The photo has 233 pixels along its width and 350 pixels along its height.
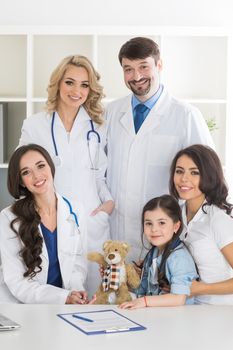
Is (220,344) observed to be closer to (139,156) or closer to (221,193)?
(221,193)

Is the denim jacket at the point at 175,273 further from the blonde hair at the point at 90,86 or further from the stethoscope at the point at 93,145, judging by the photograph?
the blonde hair at the point at 90,86

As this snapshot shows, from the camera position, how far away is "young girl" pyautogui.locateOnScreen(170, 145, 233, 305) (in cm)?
270

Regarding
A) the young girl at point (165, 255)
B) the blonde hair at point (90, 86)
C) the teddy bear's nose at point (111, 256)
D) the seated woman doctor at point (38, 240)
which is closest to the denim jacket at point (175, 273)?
the young girl at point (165, 255)

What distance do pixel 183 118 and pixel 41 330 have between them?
1.45 metres

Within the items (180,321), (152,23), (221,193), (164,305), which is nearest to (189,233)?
(221,193)

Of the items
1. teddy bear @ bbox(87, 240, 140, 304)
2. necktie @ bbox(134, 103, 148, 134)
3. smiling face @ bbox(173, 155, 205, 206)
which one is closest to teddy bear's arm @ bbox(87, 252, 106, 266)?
teddy bear @ bbox(87, 240, 140, 304)

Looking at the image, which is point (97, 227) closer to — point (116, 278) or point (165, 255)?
point (116, 278)

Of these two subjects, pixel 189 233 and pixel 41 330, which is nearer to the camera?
pixel 41 330

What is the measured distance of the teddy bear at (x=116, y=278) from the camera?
2855 mm

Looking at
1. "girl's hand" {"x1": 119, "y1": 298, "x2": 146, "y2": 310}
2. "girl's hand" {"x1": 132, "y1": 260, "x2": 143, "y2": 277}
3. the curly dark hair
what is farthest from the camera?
the curly dark hair

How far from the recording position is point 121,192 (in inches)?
128

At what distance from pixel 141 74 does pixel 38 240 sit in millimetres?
879

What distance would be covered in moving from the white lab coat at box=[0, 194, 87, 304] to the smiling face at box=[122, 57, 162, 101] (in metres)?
0.62

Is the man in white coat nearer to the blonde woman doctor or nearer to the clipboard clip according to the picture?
the blonde woman doctor
